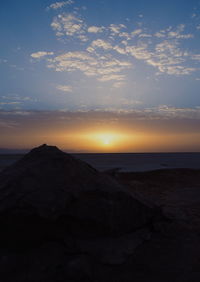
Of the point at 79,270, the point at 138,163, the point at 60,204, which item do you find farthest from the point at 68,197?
the point at 138,163

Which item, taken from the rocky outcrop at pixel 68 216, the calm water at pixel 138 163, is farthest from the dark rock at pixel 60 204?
the calm water at pixel 138 163

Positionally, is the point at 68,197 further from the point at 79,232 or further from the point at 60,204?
the point at 79,232

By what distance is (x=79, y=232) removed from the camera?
208 inches

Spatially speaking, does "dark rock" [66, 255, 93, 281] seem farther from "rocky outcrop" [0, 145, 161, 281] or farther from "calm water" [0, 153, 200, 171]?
"calm water" [0, 153, 200, 171]

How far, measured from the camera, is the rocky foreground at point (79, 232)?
4.48 metres

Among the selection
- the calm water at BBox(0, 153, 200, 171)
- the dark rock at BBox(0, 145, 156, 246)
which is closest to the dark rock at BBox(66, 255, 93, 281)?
the dark rock at BBox(0, 145, 156, 246)

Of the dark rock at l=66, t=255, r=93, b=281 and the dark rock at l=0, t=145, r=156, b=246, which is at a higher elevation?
the dark rock at l=0, t=145, r=156, b=246

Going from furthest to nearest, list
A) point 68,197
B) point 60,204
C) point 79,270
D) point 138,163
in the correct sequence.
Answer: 1. point 138,163
2. point 68,197
3. point 60,204
4. point 79,270

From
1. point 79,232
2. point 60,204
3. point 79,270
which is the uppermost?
point 60,204

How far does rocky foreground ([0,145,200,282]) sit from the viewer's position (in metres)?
4.48

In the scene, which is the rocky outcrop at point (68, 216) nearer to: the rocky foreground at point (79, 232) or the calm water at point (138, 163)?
the rocky foreground at point (79, 232)

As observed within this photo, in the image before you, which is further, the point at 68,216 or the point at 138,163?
the point at 138,163

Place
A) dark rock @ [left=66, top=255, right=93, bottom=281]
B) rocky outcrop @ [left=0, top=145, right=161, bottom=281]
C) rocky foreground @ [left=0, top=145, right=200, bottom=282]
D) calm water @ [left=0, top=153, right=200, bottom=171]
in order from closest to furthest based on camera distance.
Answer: dark rock @ [left=66, top=255, right=93, bottom=281] < rocky foreground @ [left=0, top=145, right=200, bottom=282] < rocky outcrop @ [left=0, top=145, right=161, bottom=281] < calm water @ [left=0, top=153, right=200, bottom=171]

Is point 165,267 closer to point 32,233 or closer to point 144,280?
point 144,280
